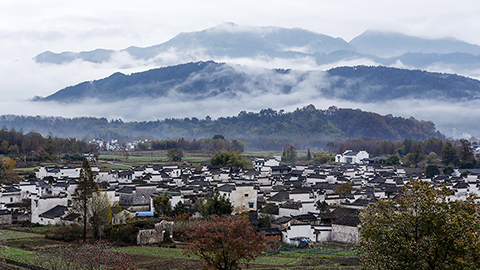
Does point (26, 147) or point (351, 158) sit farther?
point (351, 158)

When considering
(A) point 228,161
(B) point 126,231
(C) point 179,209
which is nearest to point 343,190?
(C) point 179,209

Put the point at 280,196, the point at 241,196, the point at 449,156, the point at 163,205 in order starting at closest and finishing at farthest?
the point at 163,205 → the point at 241,196 → the point at 280,196 → the point at 449,156

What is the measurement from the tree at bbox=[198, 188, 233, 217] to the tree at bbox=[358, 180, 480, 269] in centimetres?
2009

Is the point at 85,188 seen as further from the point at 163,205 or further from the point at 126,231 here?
the point at 163,205

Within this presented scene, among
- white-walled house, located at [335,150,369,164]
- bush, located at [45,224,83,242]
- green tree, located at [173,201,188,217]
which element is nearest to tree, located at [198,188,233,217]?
green tree, located at [173,201,188,217]

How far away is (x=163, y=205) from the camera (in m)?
33.8

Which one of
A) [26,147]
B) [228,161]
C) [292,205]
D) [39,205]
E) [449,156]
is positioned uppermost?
[26,147]

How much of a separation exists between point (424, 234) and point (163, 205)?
23958 mm

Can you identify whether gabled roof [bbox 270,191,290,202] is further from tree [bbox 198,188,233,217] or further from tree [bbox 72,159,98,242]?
tree [bbox 72,159,98,242]

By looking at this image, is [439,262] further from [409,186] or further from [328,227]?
[328,227]

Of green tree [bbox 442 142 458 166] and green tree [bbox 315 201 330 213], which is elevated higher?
green tree [bbox 442 142 458 166]

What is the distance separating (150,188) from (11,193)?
39.8 ft

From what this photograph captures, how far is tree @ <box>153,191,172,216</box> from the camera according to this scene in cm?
3369

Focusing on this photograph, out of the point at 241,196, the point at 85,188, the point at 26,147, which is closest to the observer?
the point at 85,188
